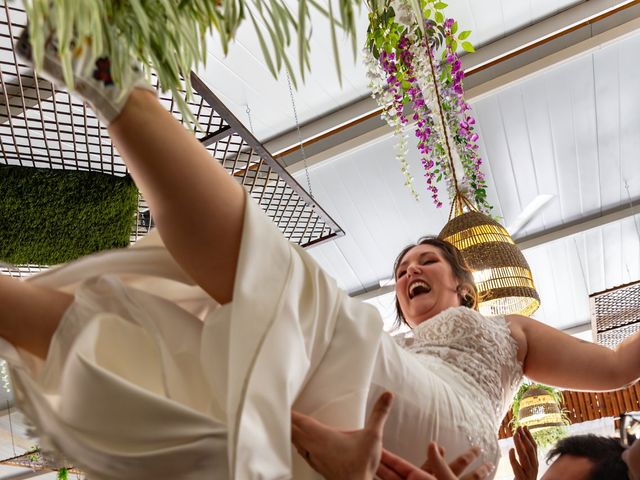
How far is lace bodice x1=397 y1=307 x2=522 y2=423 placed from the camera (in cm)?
164

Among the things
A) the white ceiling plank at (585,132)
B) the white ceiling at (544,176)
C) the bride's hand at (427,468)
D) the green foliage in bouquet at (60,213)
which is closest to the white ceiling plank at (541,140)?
the white ceiling at (544,176)

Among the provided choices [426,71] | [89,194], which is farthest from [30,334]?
[426,71]

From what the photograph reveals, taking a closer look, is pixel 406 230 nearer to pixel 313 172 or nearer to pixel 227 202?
pixel 313 172

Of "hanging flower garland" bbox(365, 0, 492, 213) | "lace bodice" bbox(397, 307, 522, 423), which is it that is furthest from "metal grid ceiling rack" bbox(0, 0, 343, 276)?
"lace bodice" bbox(397, 307, 522, 423)

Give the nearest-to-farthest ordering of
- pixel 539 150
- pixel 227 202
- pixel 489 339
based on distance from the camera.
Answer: pixel 227 202 → pixel 489 339 → pixel 539 150

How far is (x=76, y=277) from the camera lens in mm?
1064

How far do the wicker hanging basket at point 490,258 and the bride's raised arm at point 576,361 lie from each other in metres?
0.88

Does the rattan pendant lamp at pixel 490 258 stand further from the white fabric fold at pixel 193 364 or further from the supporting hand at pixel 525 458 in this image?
the white fabric fold at pixel 193 364

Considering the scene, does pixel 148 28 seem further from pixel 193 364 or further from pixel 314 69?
pixel 314 69

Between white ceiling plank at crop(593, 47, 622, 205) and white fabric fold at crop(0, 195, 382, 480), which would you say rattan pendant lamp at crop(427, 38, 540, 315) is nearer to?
white fabric fold at crop(0, 195, 382, 480)

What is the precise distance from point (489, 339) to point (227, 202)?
1.00m

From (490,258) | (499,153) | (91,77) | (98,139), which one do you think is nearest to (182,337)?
(91,77)

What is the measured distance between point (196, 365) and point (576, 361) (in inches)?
41.2

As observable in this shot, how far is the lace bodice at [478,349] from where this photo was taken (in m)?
1.64
